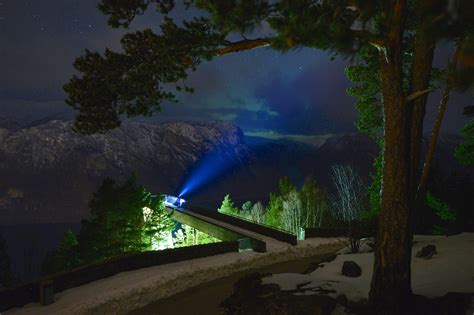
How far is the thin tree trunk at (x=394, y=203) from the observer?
7.16m

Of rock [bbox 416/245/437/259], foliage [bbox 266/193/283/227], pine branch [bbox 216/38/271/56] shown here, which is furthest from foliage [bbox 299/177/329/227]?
pine branch [bbox 216/38/271/56]

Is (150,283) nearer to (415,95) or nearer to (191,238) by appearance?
(415,95)

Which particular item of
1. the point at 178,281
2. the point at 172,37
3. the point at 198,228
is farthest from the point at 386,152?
the point at 198,228

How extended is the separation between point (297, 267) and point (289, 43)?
12.7 m

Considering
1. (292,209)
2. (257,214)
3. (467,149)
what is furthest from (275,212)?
(467,149)

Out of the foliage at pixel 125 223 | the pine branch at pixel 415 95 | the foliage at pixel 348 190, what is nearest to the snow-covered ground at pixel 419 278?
the pine branch at pixel 415 95

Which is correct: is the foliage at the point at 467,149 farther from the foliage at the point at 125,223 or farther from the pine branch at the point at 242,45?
the foliage at the point at 125,223

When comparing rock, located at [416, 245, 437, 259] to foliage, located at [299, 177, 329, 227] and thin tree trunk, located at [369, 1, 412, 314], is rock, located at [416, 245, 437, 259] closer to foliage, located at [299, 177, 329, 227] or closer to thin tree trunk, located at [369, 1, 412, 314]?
thin tree trunk, located at [369, 1, 412, 314]

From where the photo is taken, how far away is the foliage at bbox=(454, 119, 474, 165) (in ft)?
51.6

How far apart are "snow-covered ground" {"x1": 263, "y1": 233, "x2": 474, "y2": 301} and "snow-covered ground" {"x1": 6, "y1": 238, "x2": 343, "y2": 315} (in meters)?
4.81

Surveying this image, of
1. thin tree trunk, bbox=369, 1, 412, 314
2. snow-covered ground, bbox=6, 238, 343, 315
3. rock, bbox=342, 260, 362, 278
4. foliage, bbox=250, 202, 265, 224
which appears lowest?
foliage, bbox=250, 202, 265, 224

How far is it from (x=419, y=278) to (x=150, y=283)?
786 cm

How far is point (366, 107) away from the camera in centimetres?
2056

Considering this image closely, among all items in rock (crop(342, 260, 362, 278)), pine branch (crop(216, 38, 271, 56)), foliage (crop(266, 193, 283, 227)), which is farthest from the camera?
foliage (crop(266, 193, 283, 227))
